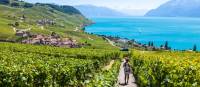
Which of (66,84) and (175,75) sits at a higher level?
(175,75)

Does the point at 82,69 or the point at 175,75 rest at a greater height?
the point at 175,75

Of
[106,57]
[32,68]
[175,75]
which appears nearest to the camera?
[175,75]

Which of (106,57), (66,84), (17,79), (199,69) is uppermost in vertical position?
(199,69)

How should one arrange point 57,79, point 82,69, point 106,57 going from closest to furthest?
point 57,79, point 82,69, point 106,57

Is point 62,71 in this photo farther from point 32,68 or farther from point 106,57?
point 106,57

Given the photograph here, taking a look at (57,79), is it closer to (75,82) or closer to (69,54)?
(75,82)

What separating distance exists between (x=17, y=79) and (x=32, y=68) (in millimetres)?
3824

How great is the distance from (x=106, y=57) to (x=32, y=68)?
6144cm

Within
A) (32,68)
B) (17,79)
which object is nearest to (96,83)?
→ (17,79)

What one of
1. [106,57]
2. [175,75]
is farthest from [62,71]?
[106,57]

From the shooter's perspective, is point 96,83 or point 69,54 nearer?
point 96,83

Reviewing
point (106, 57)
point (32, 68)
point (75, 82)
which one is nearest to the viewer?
point (32, 68)

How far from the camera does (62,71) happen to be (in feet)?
129

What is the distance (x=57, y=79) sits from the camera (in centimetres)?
3862
